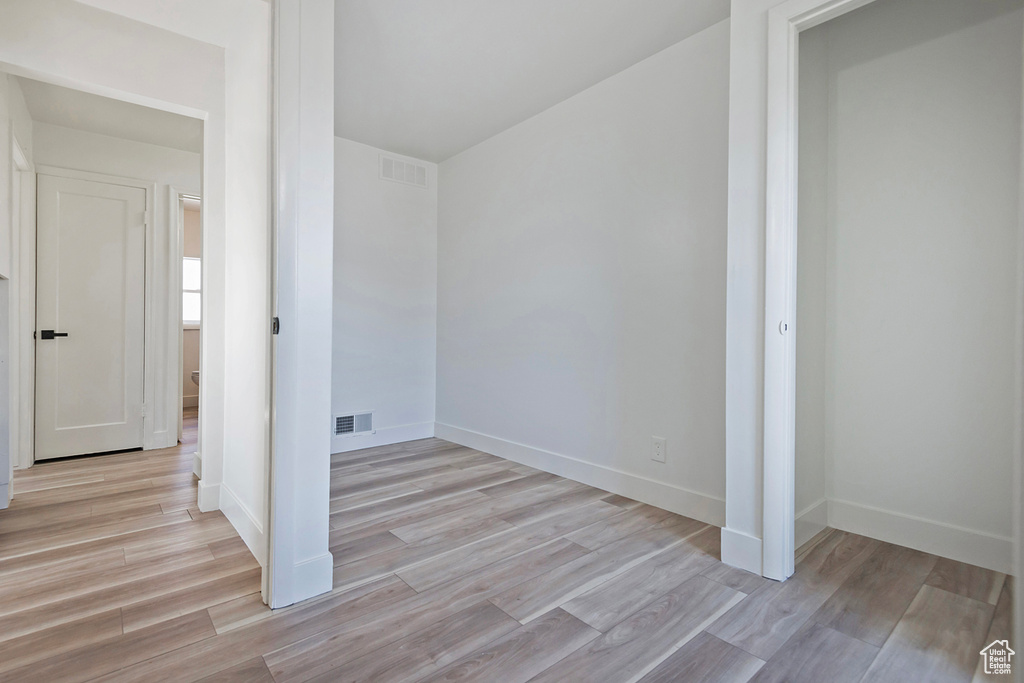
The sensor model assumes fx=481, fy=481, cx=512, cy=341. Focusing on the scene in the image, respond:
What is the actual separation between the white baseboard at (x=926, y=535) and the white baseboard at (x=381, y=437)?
3001 mm

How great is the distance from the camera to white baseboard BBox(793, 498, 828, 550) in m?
2.14

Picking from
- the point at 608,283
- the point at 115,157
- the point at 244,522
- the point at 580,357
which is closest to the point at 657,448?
the point at 580,357

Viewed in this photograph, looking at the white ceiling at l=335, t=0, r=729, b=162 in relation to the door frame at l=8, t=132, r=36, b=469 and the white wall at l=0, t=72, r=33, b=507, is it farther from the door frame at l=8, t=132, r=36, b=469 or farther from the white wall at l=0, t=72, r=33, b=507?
the door frame at l=8, t=132, r=36, b=469

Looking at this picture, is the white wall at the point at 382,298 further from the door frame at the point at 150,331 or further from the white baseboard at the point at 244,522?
the door frame at the point at 150,331

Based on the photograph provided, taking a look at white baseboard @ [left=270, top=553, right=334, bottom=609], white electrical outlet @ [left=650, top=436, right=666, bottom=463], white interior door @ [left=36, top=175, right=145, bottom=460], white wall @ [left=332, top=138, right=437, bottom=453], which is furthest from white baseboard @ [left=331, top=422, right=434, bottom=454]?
white electrical outlet @ [left=650, top=436, right=666, bottom=463]

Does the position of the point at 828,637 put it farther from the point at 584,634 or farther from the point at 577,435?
the point at 577,435

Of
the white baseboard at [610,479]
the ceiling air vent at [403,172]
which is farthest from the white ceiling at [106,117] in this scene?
the white baseboard at [610,479]

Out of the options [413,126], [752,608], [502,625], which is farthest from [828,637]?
[413,126]

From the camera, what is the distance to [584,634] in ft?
4.97

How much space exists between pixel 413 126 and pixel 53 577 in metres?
3.16

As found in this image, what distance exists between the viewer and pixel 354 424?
3.82 m

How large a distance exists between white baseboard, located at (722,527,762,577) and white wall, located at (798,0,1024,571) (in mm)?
530

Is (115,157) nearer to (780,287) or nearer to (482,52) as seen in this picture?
(482,52)

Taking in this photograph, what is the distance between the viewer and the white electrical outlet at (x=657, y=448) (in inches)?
103
